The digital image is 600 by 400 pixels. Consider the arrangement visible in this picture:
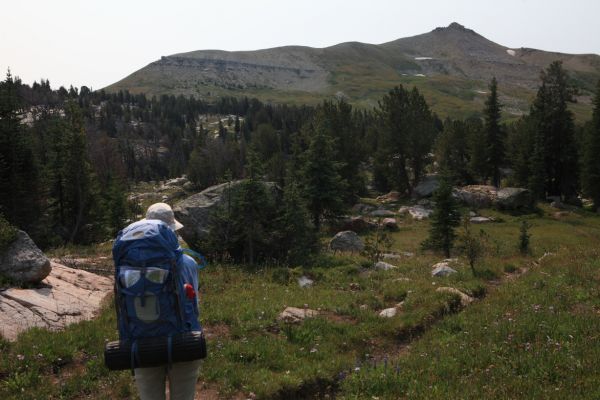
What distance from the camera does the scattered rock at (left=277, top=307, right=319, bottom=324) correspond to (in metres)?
11.0

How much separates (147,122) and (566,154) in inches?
6421

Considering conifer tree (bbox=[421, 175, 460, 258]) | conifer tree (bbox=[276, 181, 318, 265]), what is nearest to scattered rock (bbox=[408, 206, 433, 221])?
conifer tree (bbox=[421, 175, 460, 258])

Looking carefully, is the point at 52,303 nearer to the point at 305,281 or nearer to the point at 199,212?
the point at 305,281

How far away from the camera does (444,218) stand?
2966cm

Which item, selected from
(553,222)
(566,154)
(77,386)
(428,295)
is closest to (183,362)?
(77,386)

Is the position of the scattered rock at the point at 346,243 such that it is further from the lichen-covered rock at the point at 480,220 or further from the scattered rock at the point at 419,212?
the lichen-covered rock at the point at 480,220

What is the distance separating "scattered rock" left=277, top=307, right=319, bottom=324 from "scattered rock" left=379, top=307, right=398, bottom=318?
71.4 inches

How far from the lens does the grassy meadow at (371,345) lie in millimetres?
7020

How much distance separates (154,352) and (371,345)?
663 centimetres

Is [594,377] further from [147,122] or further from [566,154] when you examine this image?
[147,122]

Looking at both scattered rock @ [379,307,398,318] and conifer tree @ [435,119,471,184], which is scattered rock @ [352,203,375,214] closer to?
conifer tree @ [435,119,471,184]

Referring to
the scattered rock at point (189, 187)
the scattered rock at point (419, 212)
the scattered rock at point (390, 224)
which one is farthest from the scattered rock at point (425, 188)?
the scattered rock at point (189, 187)

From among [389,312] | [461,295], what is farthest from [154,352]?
[461,295]

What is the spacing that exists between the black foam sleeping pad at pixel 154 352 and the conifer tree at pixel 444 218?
1065 inches
